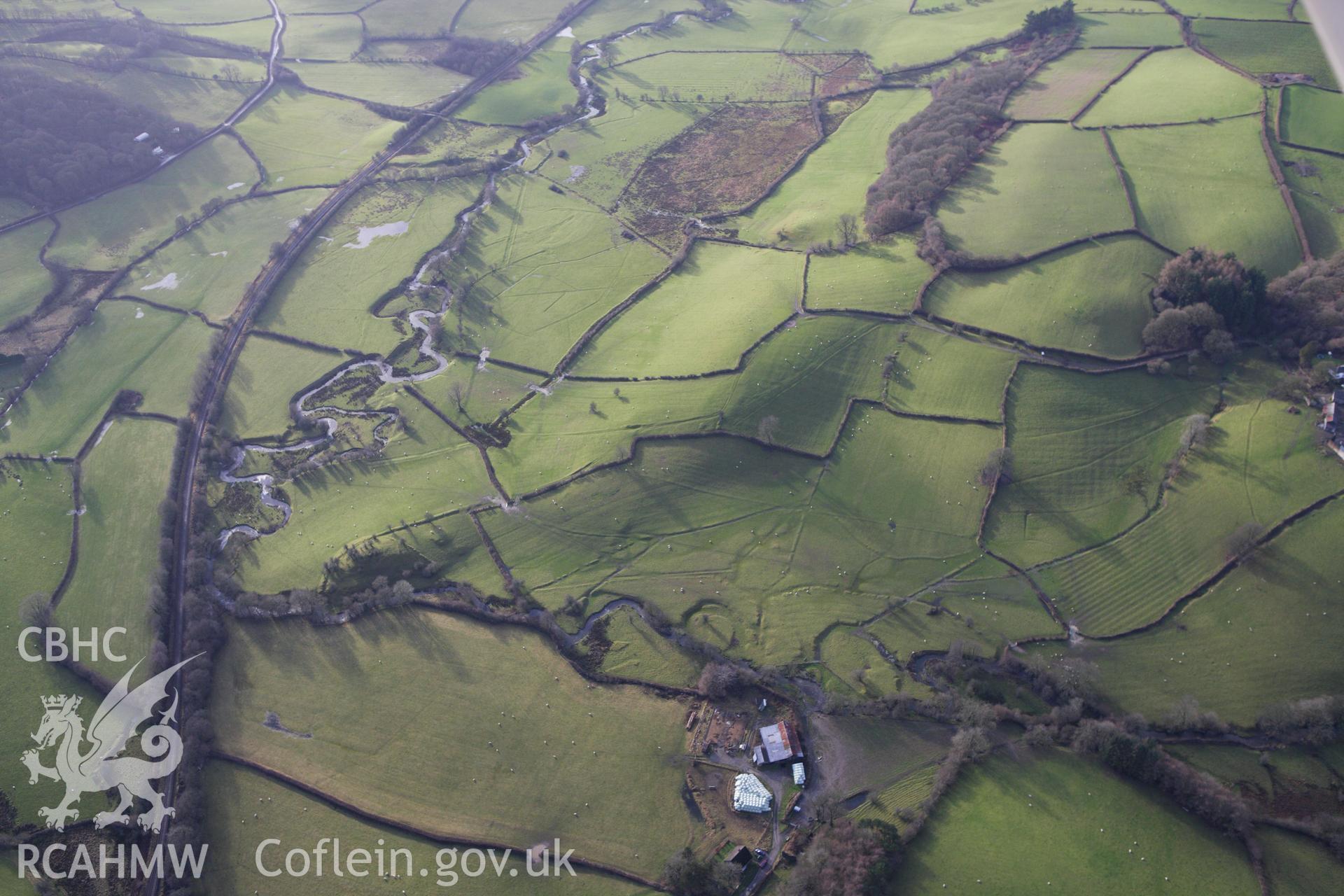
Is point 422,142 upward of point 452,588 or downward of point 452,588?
upward

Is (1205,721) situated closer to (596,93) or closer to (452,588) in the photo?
(452,588)

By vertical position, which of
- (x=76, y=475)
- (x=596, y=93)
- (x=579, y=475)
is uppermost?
(x=596, y=93)

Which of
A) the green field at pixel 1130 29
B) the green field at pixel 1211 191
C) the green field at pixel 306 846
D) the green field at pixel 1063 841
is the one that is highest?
the green field at pixel 1130 29

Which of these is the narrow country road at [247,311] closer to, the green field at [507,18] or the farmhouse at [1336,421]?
the green field at [507,18]

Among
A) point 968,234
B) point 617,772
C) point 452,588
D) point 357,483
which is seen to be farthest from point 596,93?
point 617,772

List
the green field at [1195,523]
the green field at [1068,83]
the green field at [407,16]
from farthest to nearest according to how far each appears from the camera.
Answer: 1. the green field at [407,16]
2. the green field at [1068,83]
3. the green field at [1195,523]

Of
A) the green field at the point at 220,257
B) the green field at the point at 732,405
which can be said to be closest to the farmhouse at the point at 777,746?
the green field at the point at 732,405

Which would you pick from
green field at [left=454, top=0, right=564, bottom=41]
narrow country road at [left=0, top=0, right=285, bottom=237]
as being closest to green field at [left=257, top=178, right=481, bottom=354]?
narrow country road at [left=0, top=0, right=285, bottom=237]
